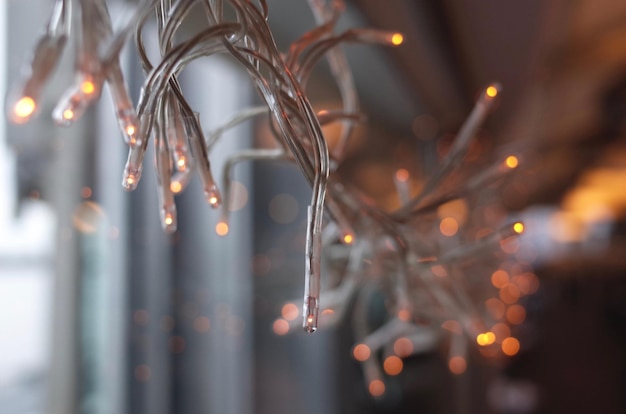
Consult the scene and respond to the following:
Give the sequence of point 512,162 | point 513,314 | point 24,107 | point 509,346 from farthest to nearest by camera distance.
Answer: point 513,314
point 509,346
point 512,162
point 24,107

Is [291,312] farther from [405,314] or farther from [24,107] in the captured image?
[24,107]

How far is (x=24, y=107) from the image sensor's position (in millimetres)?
103

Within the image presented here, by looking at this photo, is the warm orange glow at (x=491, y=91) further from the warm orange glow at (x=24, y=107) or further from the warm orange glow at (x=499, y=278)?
the warm orange glow at (x=499, y=278)

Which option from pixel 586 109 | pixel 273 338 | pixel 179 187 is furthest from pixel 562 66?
pixel 179 187

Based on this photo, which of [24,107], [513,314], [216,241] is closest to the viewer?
[24,107]

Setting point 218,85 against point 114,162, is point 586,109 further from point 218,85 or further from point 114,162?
point 114,162

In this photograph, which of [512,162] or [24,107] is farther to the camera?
[512,162]

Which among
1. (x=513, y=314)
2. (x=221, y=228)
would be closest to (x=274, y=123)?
(x=221, y=228)

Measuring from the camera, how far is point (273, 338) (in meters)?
0.78

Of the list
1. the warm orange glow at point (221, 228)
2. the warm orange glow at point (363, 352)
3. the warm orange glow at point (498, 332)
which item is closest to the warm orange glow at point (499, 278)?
the warm orange glow at point (498, 332)

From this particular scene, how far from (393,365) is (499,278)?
0.84 ft

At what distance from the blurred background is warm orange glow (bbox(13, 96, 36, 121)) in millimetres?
237

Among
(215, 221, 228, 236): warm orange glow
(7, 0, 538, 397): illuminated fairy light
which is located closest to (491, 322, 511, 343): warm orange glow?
(7, 0, 538, 397): illuminated fairy light

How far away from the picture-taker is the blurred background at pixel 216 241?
383 millimetres
